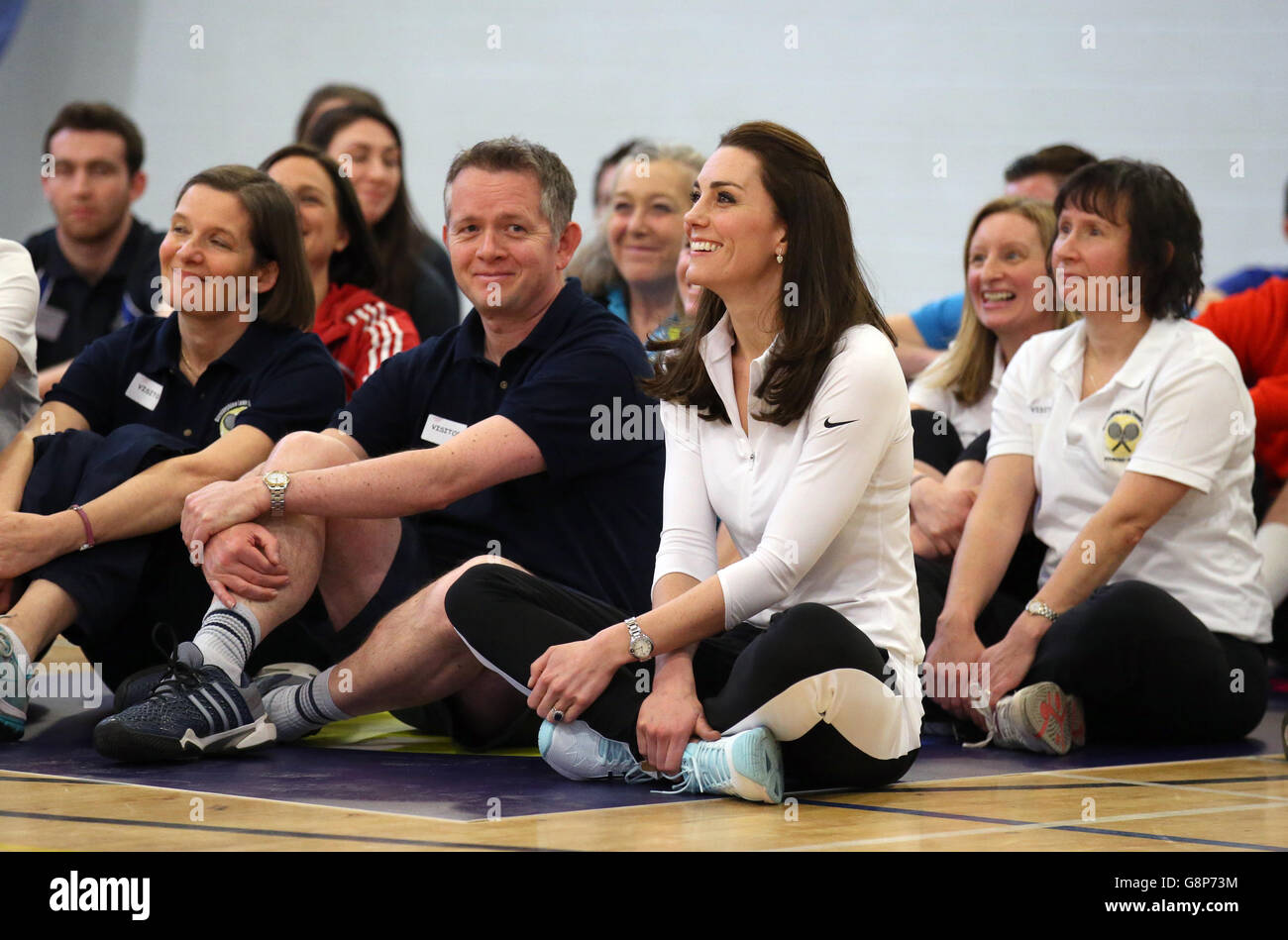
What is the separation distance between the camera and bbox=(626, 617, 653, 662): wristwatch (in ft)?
7.09

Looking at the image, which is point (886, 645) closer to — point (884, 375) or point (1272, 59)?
point (884, 375)

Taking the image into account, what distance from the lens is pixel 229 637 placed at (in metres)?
2.51

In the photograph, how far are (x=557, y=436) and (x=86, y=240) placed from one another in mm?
2945

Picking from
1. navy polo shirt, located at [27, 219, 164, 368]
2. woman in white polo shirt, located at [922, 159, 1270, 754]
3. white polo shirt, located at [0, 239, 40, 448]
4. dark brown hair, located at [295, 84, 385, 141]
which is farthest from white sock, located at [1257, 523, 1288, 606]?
navy polo shirt, located at [27, 219, 164, 368]

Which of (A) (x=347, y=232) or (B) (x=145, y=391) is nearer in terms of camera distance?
(B) (x=145, y=391)

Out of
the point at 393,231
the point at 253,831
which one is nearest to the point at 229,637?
the point at 253,831

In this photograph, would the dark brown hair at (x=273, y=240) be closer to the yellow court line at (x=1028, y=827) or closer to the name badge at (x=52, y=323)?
the yellow court line at (x=1028, y=827)

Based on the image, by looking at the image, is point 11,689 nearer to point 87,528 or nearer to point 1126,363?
point 87,528

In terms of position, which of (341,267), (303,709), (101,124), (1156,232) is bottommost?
(303,709)

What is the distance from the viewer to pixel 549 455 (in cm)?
258

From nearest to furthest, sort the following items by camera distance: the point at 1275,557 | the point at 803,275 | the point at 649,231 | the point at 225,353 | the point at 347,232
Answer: the point at 803,275 < the point at 225,353 < the point at 1275,557 < the point at 347,232 < the point at 649,231

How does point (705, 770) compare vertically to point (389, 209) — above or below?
below

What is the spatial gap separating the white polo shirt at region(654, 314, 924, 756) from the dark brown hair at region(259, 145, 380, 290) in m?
1.77

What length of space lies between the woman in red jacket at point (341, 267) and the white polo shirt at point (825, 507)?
157cm
